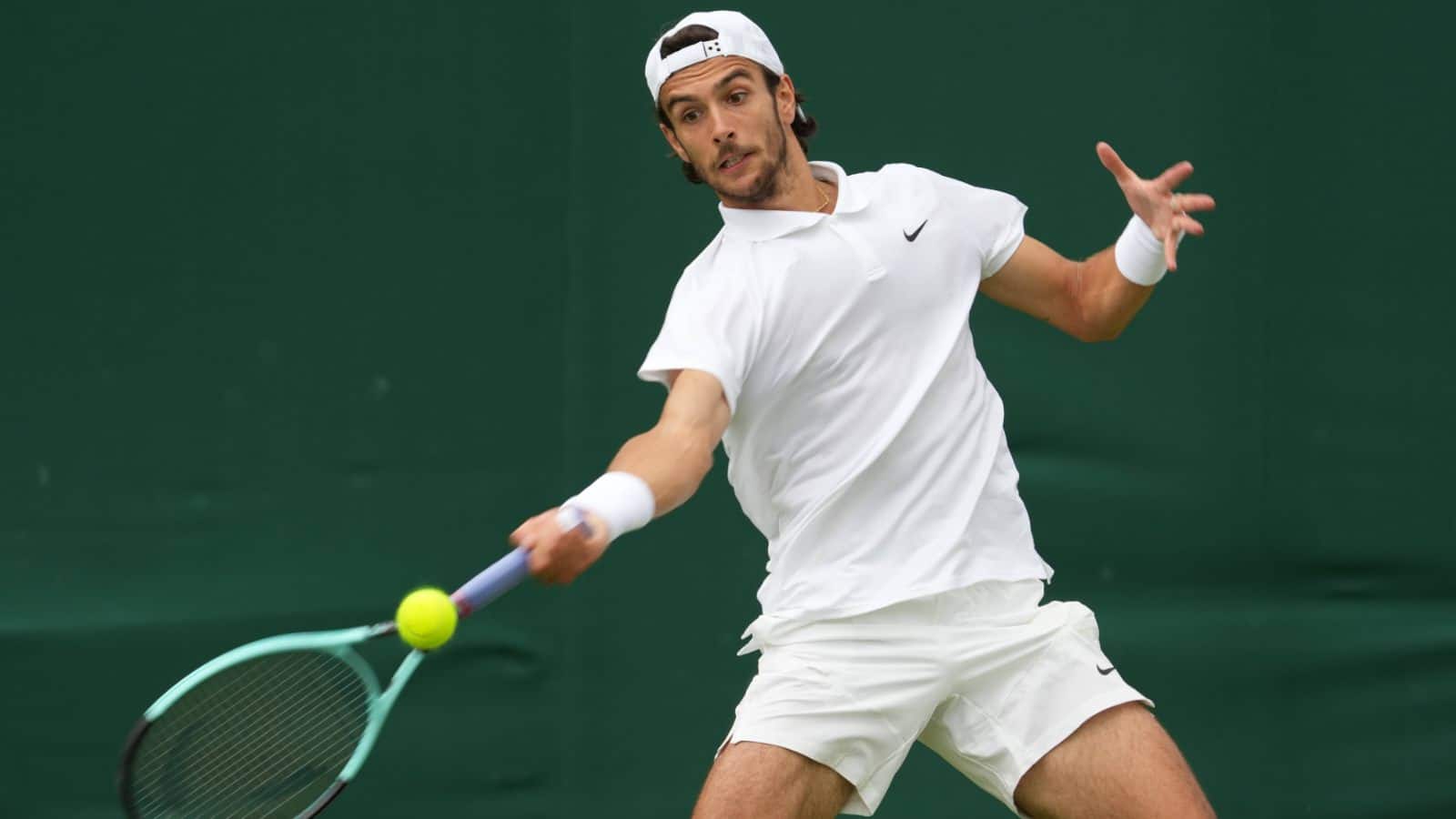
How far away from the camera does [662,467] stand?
2982 mm

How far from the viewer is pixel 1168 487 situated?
4.65 metres

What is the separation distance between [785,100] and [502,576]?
1.17m

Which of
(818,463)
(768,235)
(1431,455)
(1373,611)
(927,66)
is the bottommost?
(1373,611)

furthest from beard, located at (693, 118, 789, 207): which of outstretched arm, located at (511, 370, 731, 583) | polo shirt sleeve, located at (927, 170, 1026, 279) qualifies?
outstretched arm, located at (511, 370, 731, 583)

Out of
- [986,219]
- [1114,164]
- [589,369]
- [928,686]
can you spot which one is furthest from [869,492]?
[589,369]

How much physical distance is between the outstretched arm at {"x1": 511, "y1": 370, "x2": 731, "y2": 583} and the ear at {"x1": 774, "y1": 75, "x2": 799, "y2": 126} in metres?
0.58

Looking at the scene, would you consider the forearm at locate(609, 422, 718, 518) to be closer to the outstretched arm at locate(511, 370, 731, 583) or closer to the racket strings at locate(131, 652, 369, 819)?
the outstretched arm at locate(511, 370, 731, 583)

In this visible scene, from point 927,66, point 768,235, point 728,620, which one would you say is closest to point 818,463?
point 768,235

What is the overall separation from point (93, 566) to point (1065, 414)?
81.0 inches

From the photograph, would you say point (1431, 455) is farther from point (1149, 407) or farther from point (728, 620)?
point (728, 620)

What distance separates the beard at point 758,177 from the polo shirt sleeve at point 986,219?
27cm

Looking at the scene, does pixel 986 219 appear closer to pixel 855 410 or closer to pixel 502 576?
pixel 855 410

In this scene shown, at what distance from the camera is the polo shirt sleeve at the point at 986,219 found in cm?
351

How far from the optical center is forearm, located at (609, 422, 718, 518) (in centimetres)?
296
